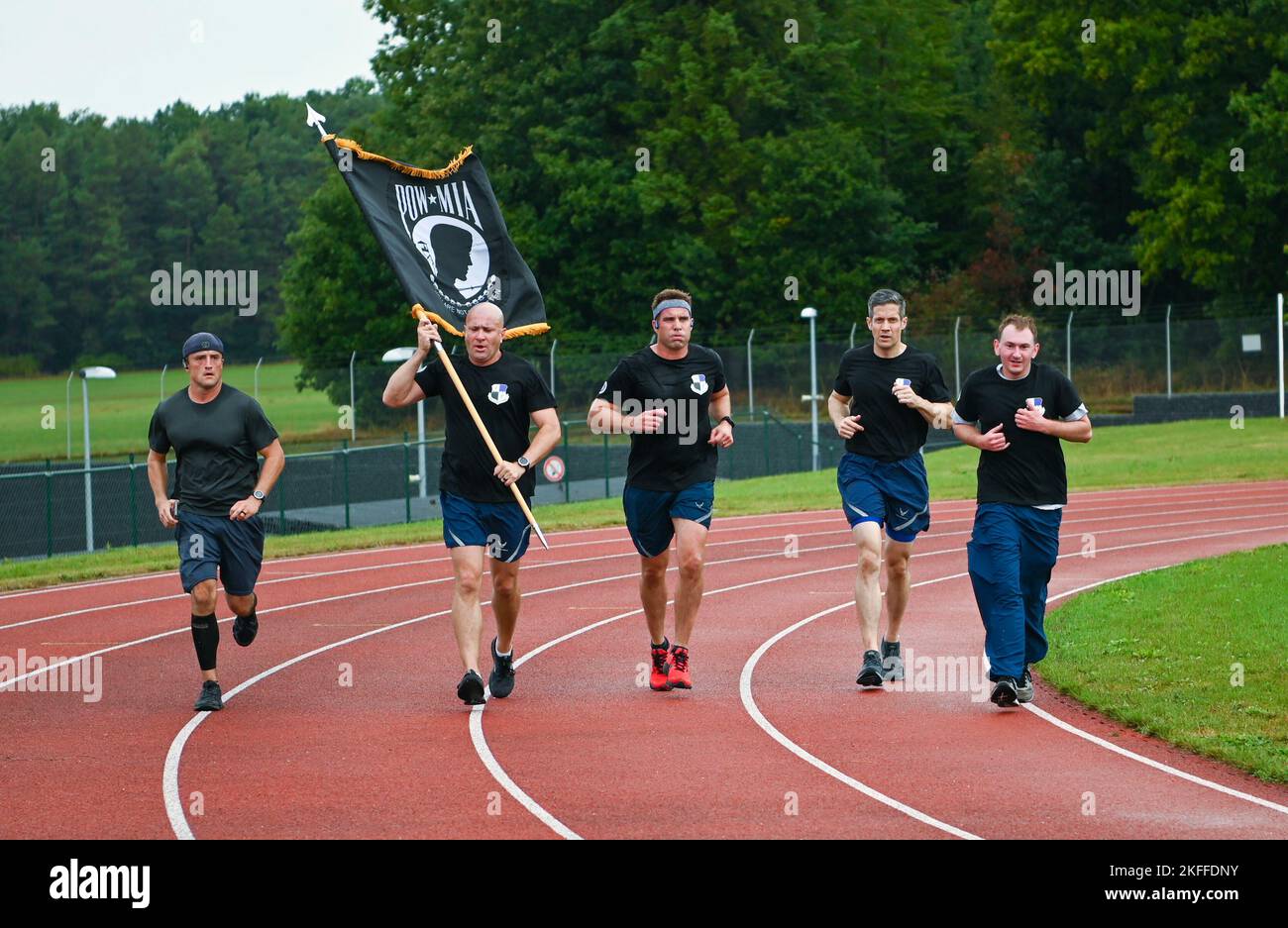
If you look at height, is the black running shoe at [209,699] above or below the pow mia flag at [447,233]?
below

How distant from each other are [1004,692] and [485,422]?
332 cm

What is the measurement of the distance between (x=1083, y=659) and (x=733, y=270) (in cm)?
4210

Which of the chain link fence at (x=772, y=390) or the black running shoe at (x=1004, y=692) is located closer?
the black running shoe at (x=1004, y=692)

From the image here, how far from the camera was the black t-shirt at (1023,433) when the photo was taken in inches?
387

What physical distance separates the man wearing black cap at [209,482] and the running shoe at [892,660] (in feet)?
12.8

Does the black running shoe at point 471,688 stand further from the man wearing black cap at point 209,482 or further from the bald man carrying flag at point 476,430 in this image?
the man wearing black cap at point 209,482

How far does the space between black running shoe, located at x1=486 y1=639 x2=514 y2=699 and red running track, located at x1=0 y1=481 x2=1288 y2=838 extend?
80 mm

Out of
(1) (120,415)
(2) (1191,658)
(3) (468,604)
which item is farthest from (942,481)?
(1) (120,415)

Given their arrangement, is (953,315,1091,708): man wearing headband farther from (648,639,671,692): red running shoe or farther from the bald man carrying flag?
the bald man carrying flag

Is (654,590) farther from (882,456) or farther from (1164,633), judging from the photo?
(1164,633)

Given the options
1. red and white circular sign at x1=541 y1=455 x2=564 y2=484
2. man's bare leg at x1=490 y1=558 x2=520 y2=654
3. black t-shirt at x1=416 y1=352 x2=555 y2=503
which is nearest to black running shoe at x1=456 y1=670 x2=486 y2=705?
man's bare leg at x1=490 y1=558 x2=520 y2=654

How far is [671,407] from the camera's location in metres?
10.2

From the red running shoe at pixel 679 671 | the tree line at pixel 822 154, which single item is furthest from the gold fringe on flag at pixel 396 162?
the tree line at pixel 822 154

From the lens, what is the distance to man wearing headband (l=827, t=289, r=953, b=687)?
1056cm
